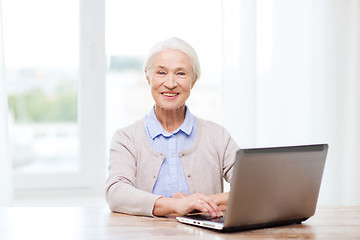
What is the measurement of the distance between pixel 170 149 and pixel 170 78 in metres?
0.27

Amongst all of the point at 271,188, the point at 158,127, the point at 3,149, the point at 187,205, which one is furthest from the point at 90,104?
the point at 271,188

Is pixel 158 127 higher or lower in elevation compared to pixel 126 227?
higher

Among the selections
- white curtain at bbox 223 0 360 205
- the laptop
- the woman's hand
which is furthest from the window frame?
the laptop

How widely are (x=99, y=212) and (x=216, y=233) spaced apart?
0.48 meters

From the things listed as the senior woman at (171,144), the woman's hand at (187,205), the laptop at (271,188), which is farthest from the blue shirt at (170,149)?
the laptop at (271,188)

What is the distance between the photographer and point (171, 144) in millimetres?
2016

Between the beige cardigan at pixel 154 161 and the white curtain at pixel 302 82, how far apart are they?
0.85m

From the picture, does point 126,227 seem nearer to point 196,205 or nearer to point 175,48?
point 196,205

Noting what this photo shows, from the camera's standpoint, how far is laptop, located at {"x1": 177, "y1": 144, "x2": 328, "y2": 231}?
1.38 meters

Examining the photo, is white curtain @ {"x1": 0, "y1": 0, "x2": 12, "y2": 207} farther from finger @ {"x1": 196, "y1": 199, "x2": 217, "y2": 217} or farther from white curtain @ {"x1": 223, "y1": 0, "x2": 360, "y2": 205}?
finger @ {"x1": 196, "y1": 199, "x2": 217, "y2": 217}

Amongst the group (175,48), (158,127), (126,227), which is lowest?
(126,227)

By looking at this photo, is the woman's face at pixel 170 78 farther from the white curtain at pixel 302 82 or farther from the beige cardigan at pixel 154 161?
the white curtain at pixel 302 82

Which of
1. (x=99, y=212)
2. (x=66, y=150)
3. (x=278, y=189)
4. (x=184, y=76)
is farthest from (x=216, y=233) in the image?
(x=66, y=150)

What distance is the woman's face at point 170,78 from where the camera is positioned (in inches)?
78.4
